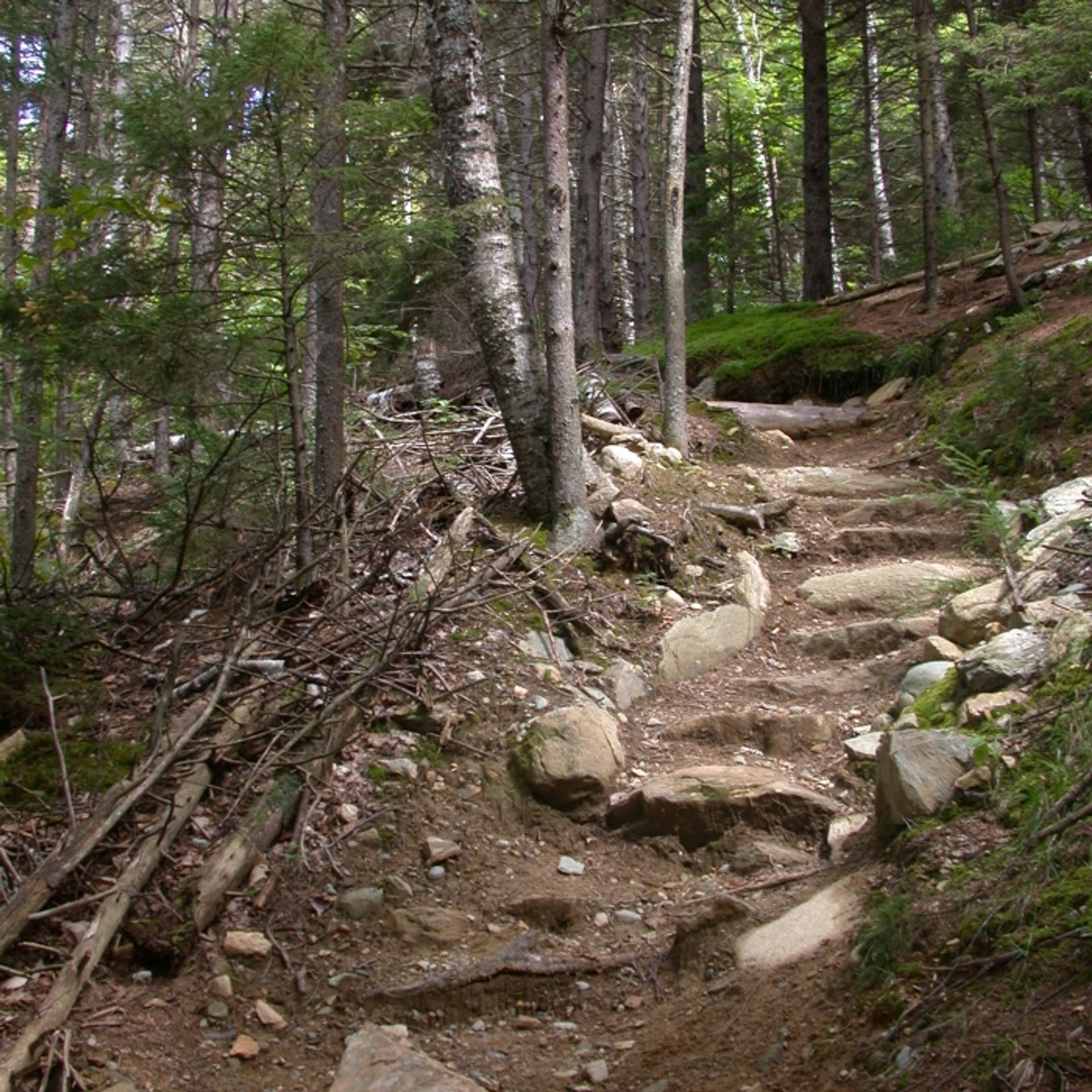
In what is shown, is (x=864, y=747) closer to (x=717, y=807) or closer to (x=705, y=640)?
(x=717, y=807)

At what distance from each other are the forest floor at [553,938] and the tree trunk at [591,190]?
7901mm

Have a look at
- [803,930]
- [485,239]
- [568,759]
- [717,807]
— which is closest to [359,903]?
[568,759]

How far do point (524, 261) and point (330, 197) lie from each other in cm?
1094

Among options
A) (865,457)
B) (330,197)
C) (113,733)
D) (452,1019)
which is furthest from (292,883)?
(865,457)

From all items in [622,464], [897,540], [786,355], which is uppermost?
[786,355]

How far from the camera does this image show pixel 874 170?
18688mm

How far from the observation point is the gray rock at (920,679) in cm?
499

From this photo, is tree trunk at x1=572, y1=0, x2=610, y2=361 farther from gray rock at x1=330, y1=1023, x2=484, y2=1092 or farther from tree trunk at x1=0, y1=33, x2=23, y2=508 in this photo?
gray rock at x1=330, y1=1023, x2=484, y2=1092

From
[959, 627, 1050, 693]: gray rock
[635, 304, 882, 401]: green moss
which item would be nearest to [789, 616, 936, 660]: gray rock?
[959, 627, 1050, 693]: gray rock

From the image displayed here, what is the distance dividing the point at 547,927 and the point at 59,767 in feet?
7.39

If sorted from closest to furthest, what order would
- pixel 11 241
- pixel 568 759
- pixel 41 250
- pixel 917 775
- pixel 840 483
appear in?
pixel 917 775
pixel 568 759
pixel 41 250
pixel 840 483
pixel 11 241

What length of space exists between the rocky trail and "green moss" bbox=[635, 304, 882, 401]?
5.94 m

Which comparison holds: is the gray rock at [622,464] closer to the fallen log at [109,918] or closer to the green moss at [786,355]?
the green moss at [786,355]

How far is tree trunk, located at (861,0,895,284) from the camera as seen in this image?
669 inches
